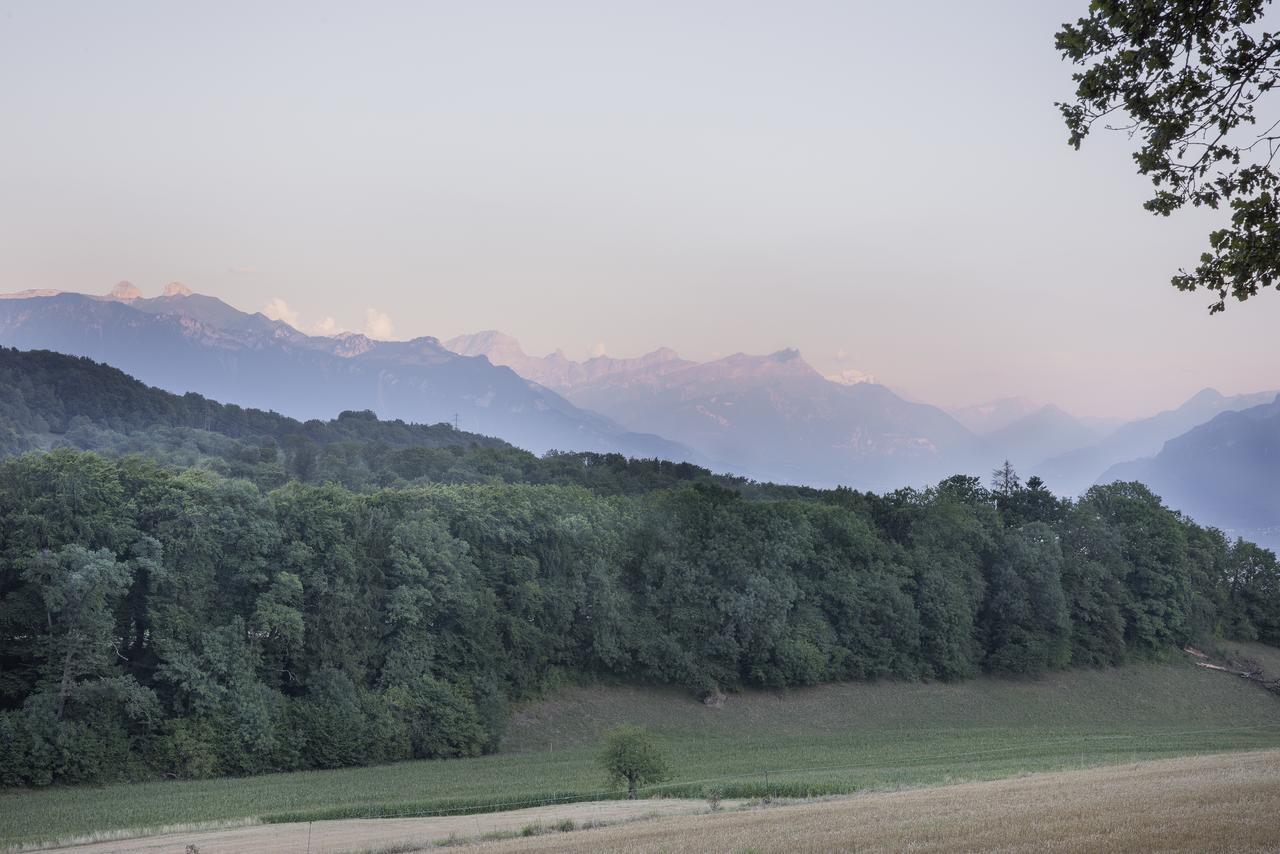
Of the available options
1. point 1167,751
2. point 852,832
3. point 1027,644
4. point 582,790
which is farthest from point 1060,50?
point 1027,644

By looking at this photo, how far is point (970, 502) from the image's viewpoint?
95.9 meters

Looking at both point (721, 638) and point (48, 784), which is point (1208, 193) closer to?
point (48, 784)

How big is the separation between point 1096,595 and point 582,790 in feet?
201

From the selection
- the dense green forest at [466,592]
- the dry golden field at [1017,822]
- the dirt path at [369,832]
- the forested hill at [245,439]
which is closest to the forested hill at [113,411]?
the forested hill at [245,439]

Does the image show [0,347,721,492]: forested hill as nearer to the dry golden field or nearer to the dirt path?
the dirt path

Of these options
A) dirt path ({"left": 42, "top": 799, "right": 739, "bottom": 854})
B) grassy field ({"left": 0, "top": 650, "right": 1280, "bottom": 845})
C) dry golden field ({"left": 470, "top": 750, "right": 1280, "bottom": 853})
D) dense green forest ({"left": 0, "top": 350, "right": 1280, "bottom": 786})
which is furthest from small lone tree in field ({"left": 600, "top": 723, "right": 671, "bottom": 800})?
dense green forest ({"left": 0, "top": 350, "right": 1280, "bottom": 786})

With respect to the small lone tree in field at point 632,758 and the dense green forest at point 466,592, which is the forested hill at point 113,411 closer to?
the dense green forest at point 466,592

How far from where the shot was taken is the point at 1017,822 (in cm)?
1925

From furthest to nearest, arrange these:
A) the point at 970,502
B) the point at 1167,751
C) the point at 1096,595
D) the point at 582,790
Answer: the point at 970,502
the point at 1096,595
the point at 1167,751
the point at 582,790

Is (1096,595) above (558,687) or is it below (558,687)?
above

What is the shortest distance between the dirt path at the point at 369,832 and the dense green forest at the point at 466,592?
1815cm

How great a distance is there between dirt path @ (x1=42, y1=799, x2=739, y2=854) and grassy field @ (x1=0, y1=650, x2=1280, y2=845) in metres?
2.93

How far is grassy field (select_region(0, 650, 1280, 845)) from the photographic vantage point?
37375mm

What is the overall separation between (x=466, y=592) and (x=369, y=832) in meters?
31.9
